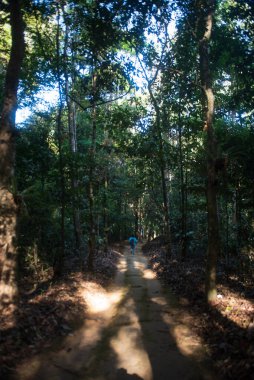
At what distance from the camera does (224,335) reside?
7738mm

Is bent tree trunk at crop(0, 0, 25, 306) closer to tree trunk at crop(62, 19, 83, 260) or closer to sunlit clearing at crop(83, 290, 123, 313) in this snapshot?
sunlit clearing at crop(83, 290, 123, 313)

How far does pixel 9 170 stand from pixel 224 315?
660 centimetres

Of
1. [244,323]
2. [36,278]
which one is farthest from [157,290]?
[244,323]

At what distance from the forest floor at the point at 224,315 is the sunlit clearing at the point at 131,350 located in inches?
55.5

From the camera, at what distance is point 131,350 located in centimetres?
770

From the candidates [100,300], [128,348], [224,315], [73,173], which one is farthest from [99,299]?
[73,173]

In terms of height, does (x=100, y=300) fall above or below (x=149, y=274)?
above

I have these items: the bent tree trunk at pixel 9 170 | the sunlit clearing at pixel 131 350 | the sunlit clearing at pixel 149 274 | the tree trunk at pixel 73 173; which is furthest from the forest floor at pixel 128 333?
the tree trunk at pixel 73 173

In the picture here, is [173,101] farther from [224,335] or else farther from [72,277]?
[224,335]

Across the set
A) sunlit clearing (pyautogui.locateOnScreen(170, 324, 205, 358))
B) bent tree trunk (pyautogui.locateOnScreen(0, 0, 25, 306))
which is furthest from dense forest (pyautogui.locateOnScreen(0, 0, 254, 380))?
sunlit clearing (pyautogui.locateOnScreen(170, 324, 205, 358))

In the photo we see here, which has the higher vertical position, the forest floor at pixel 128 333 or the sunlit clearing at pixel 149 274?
the forest floor at pixel 128 333

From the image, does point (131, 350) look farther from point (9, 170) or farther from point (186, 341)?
point (9, 170)

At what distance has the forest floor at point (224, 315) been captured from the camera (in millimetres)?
6492

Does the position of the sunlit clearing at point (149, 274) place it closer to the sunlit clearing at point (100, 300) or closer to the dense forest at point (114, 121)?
the dense forest at point (114, 121)
